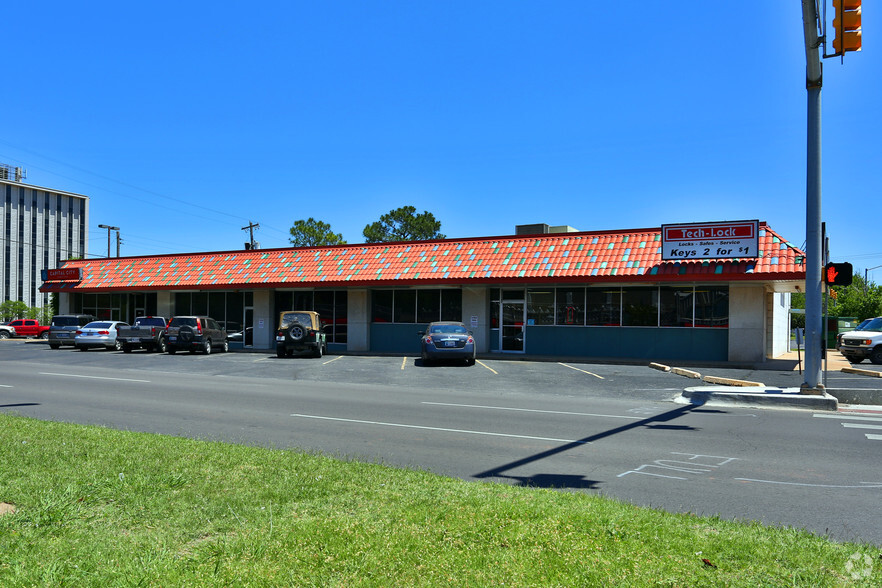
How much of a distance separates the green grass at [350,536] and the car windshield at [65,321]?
1344 inches

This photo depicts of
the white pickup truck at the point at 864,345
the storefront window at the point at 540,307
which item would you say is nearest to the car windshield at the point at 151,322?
the storefront window at the point at 540,307

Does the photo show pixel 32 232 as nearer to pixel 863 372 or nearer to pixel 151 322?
pixel 151 322

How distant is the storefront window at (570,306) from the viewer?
27.5 meters

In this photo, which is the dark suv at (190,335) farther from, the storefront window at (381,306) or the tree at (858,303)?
the tree at (858,303)

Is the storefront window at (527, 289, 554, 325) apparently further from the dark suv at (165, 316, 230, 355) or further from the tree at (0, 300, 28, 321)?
the tree at (0, 300, 28, 321)

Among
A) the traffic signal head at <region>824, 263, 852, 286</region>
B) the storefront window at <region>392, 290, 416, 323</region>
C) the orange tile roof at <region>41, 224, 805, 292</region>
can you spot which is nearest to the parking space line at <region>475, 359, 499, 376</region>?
the orange tile roof at <region>41, 224, 805, 292</region>

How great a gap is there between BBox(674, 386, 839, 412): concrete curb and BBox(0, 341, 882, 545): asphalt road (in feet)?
1.78

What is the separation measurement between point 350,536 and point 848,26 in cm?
1119

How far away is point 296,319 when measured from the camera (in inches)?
1112

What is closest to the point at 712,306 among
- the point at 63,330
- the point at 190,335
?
the point at 190,335

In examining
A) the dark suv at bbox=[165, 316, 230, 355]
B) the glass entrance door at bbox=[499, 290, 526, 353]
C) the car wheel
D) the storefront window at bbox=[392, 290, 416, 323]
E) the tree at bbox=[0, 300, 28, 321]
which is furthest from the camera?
the tree at bbox=[0, 300, 28, 321]

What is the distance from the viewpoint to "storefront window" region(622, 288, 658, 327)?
2617 cm

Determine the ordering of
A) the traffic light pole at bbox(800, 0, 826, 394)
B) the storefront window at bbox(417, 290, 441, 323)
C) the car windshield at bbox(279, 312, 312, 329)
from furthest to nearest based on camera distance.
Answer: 1. the storefront window at bbox(417, 290, 441, 323)
2. the car windshield at bbox(279, 312, 312, 329)
3. the traffic light pole at bbox(800, 0, 826, 394)

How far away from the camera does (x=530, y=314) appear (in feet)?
93.9
